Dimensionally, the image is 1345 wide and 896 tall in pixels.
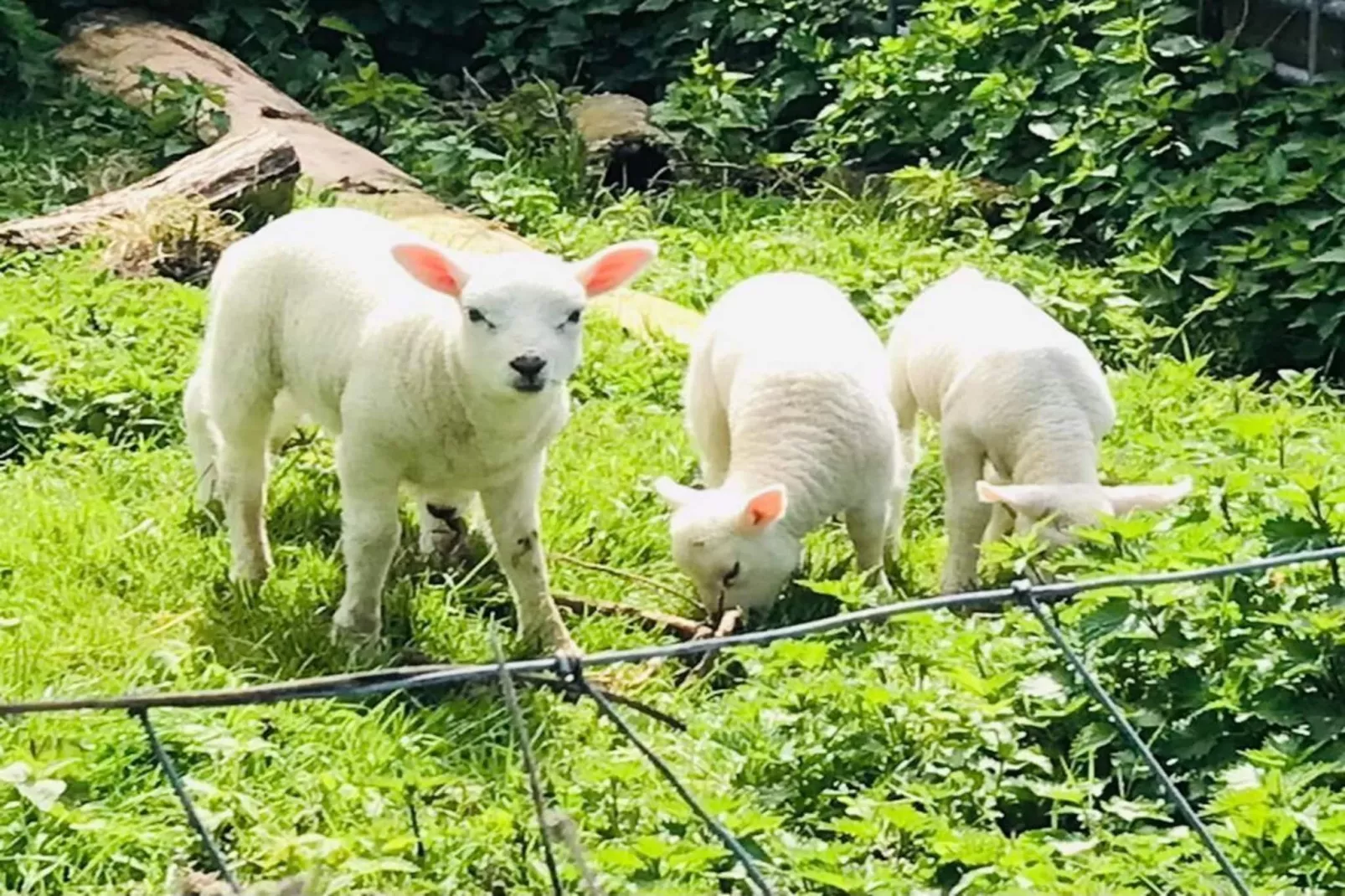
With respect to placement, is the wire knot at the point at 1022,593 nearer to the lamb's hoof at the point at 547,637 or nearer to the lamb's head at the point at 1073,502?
the lamb's head at the point at 1073,502

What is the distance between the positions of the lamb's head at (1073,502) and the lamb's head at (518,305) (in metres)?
1.17

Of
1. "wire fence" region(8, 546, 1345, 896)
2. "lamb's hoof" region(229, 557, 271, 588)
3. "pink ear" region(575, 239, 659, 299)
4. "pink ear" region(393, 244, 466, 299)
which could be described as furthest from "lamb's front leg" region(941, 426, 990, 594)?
"wire fence" region(8, 546, 1345, 896)

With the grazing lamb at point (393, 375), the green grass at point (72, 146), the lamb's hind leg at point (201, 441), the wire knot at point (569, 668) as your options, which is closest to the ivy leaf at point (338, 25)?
the green grass at point (72, 146)

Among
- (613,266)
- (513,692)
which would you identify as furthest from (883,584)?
(513,692)

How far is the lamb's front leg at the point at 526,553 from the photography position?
5.13m

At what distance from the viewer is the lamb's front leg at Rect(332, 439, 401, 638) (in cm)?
499

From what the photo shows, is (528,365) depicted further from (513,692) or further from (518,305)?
(513,692)

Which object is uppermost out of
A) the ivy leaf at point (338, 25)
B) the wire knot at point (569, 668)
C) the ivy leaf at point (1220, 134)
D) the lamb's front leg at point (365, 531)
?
the wire knot at point (569, 668)

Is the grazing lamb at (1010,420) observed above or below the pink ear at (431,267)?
below

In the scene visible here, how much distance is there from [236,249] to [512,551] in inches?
48.3

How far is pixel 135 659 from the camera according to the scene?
4.86 m

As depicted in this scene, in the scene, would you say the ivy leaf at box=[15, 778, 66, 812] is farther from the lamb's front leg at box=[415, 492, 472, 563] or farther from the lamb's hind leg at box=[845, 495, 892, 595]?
the lamb's hind leg at box=[845, 495, 892, 595]

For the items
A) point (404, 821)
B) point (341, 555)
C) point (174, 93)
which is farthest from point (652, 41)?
point (404, 821)

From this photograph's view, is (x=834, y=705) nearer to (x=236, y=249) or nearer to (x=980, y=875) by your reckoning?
(x=980, y=875)
